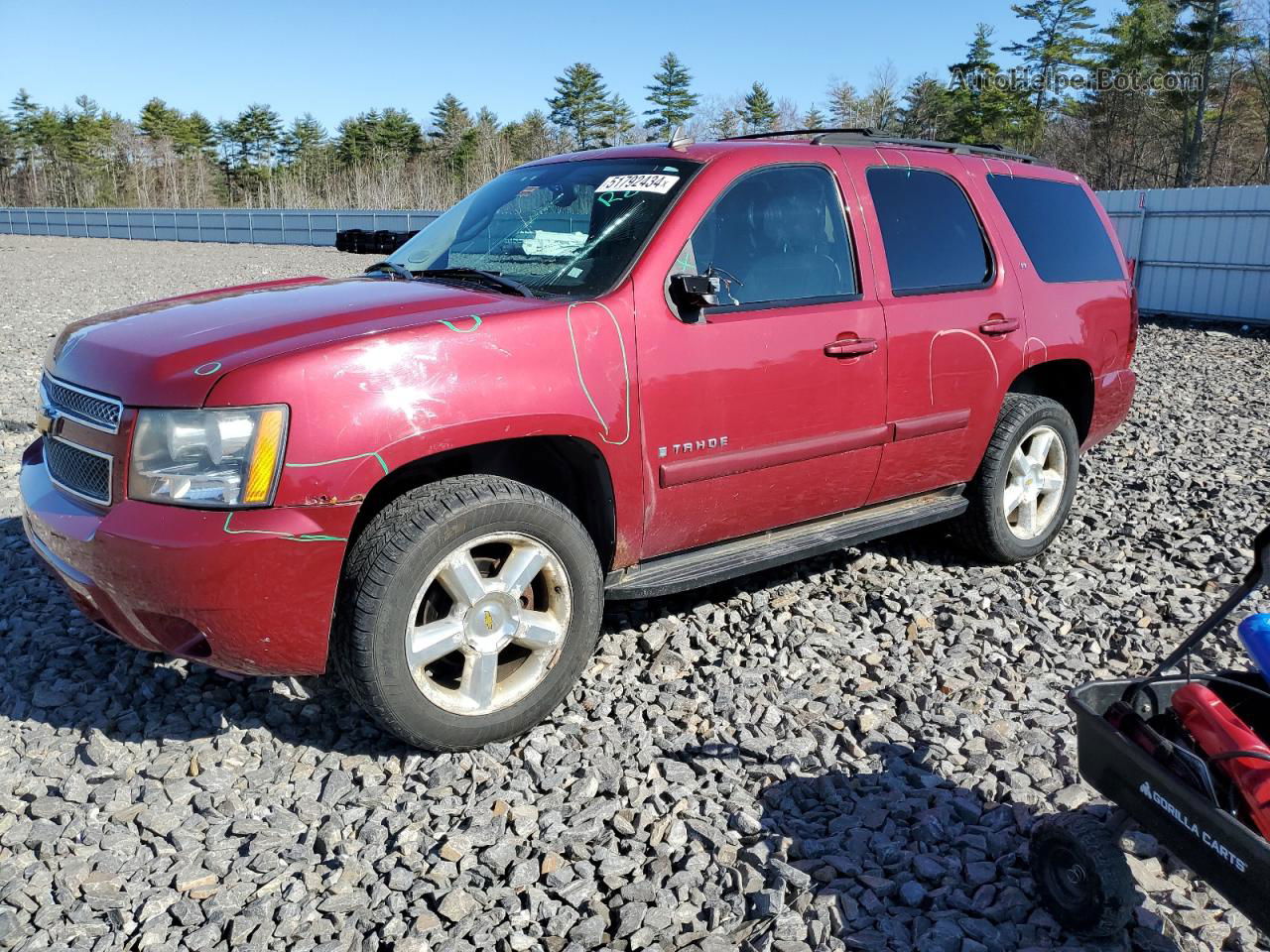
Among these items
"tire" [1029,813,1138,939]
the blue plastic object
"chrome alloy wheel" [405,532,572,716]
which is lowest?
"tire" [1029,813,1138,939]

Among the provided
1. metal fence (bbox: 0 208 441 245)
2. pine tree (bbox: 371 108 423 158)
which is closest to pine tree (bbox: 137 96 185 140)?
pine tree (bbox: 371 108 423 158)

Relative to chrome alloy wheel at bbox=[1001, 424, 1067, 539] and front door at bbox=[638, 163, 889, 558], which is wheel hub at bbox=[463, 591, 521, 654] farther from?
chrome alloy wheel at bbox=[1001, 424, 1067, 539]

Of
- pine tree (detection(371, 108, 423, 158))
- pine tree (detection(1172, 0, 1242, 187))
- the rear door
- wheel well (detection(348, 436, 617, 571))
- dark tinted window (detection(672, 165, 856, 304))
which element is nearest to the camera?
wheel well (detection(348, 436, 617, 571))

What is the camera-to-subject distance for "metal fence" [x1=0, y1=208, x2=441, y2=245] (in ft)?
108

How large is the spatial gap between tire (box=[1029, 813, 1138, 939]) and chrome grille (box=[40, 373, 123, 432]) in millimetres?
2715

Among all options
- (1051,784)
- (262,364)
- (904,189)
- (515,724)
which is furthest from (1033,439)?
(262,364)

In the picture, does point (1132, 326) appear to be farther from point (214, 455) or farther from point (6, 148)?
point (6, 148)

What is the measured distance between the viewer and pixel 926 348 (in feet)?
13.7

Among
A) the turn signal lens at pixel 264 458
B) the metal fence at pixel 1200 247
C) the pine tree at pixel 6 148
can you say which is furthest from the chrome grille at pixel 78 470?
the pine tree at pixel 6 148

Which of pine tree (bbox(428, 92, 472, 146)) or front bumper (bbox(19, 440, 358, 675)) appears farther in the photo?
pine tree (bbox(428, 92, 472, 146))

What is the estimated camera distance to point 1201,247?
15.0m

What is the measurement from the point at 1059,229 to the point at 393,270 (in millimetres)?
3231

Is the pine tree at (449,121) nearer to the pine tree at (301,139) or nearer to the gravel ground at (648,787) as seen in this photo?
the pine tree at (301,139)

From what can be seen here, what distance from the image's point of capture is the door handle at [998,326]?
4.39m
